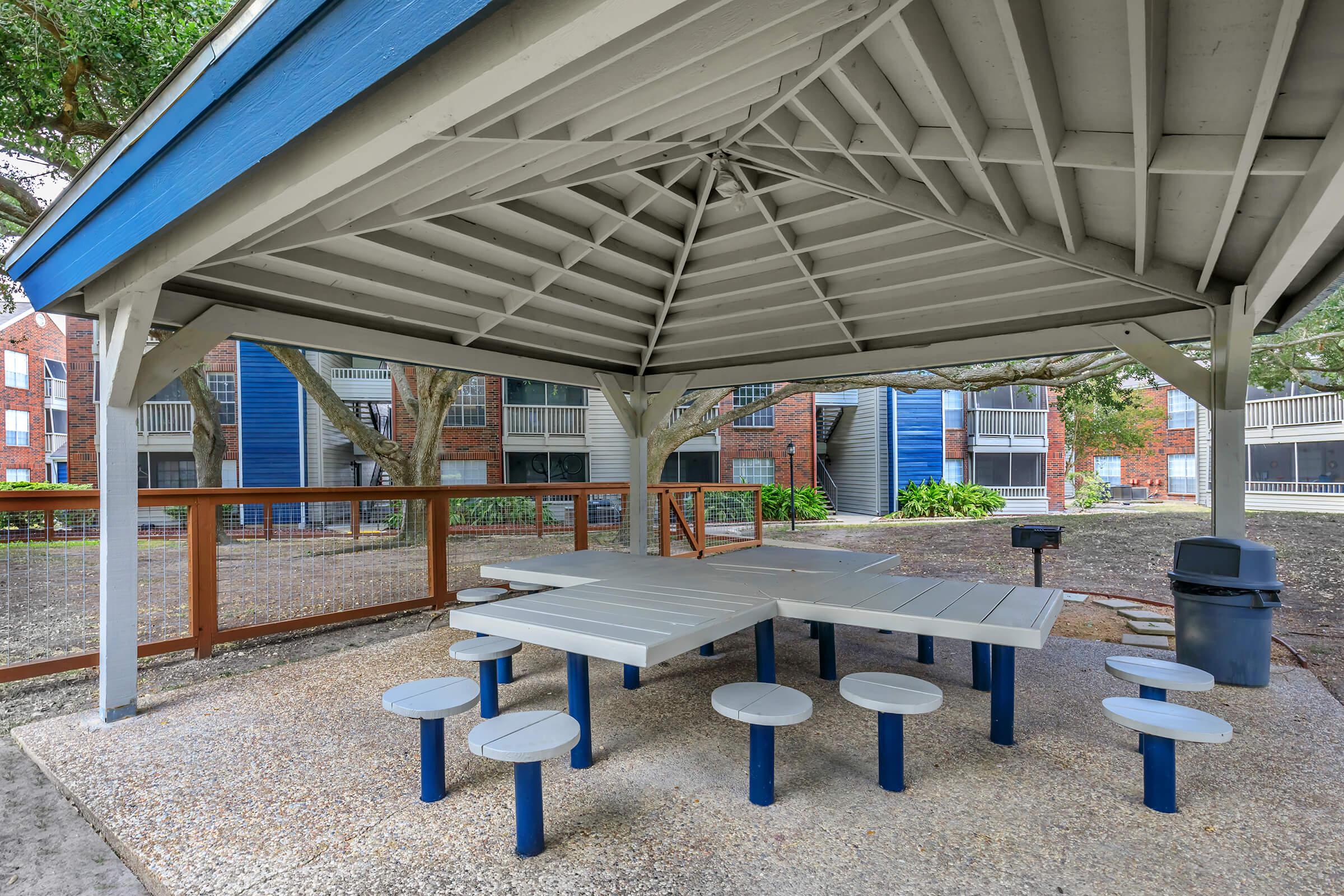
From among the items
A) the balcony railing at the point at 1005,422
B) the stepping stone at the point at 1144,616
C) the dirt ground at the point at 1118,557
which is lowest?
the dirt ground at the point at 1118,557

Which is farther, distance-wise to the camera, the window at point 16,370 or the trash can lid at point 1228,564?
the window at point 16,370

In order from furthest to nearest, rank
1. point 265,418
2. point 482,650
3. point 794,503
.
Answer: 1. point 794,503
2. point 265,418
3. point 482,650

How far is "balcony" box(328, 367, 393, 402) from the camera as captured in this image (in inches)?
599

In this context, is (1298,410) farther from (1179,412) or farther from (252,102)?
(252,102)

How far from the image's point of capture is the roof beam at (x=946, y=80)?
85.1 inches

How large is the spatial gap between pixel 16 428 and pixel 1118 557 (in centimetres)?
3177

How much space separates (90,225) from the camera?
9.53ft

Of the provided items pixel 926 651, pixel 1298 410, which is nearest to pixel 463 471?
pixel 926 651

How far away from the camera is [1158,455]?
74.1 feet

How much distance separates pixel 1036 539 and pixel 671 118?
4250 mm

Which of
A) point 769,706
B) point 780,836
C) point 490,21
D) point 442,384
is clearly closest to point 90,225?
point 490,21

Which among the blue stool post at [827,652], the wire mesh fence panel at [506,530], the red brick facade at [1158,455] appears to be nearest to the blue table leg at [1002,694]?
the blue stool post at [827,652]

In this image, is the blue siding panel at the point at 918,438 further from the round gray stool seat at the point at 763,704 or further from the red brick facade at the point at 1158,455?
the round gray stool seat at the point at 763,704

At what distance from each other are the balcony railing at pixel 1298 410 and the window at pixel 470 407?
1871cm
